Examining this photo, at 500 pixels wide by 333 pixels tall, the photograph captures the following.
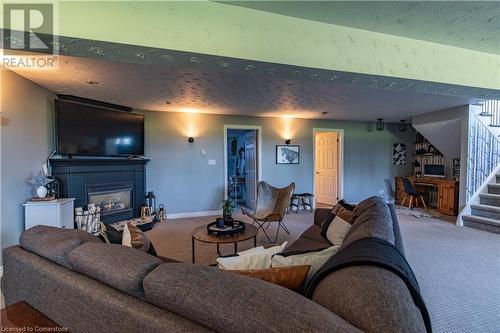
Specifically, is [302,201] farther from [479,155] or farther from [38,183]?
[38,183]

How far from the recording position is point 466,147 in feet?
16.0

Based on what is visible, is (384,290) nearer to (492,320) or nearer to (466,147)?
(492,320)

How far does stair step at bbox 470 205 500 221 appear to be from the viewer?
4.39 m

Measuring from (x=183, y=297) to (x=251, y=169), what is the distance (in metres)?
5.57

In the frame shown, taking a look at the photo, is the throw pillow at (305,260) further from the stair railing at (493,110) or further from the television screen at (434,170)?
the television screen at (434,170)

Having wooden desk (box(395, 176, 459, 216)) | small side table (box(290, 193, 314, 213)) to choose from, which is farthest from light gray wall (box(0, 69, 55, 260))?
wooden desk (box(395, 176, 459, 216))

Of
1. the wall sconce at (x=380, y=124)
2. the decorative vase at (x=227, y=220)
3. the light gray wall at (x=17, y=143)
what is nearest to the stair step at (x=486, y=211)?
the wall sconce at (x=380, y=124)

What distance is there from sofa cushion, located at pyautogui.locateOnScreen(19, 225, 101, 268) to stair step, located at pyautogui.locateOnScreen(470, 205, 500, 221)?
602 centimetres

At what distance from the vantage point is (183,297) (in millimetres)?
827

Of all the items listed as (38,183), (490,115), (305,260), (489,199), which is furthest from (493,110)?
(38,183)

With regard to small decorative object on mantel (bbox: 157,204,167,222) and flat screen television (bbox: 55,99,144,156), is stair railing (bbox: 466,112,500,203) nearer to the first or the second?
small decorative object on mantel (bbox: 157,204,167,222)

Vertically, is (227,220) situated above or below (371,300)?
A: below

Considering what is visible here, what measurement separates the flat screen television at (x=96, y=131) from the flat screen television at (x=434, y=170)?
690 cm

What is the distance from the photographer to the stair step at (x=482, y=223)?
4213 mm
